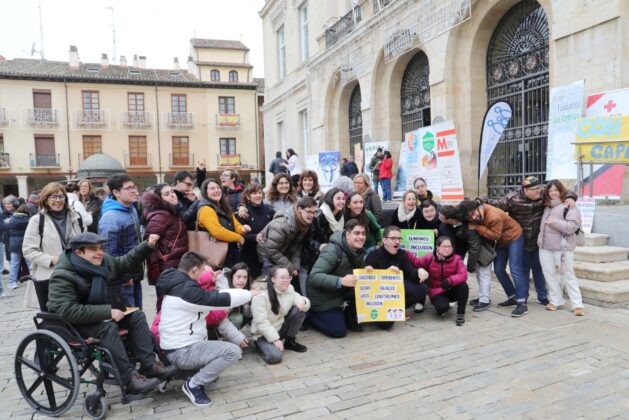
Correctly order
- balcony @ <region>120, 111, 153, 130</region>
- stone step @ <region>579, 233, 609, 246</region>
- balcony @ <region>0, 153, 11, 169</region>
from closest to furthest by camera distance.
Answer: stone step @ <region>579, 233, 609, 246</region>
balcony @ <region>0, 153, 11, 169</region>
balcony @ <region>120, 111, 153, 130</region>

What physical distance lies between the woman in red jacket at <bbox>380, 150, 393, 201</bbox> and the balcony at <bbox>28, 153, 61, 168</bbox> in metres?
35.4

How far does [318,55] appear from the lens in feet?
63.8

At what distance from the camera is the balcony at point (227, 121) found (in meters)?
43.1

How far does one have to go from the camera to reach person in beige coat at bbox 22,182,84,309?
4434mm

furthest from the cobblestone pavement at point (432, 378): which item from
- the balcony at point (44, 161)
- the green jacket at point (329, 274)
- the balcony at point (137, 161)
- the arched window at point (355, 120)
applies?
the balcony at point (44, 161)

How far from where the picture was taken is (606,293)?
5.62 metres

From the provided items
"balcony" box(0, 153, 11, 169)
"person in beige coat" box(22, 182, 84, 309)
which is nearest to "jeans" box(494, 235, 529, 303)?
"person in beige coat" box(22, 182, 84, 309)

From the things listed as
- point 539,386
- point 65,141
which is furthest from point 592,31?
point 65,141

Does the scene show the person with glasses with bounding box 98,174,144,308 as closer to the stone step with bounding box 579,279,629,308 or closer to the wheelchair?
the wheelchair

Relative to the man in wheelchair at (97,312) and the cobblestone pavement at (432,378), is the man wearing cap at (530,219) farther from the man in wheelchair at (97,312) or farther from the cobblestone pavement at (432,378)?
the man in wheelchair at (97,312)

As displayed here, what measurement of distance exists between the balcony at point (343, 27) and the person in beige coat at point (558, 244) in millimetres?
12732

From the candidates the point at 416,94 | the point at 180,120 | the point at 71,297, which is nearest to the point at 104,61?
the point at 180,120

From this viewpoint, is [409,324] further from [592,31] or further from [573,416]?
[592,31]

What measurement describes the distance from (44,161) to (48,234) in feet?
130
